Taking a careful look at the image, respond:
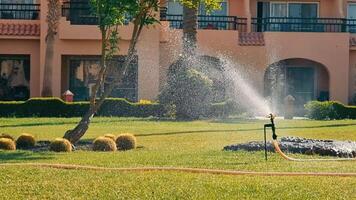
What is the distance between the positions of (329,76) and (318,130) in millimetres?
12286

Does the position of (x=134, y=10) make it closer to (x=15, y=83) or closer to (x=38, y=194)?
(x=38, y=194)

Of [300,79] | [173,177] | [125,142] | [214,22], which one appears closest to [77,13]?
[214,22]

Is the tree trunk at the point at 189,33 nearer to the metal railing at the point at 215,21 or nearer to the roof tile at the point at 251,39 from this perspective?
the metal railing at the point at 215,21

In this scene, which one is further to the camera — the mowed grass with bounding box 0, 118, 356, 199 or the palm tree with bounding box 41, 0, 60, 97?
the palm tree with bounding box 41, 0, 60, 97

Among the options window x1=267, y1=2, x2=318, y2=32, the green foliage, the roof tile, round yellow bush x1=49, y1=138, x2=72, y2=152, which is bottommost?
round yellow bush x1=49, y1=138, x2=72, y2=152

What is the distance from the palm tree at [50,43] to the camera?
29031mm

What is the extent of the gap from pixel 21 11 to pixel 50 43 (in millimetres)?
3276

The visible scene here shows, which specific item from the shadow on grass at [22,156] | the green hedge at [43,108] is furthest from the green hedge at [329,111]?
the shadow on grass at [22,156]

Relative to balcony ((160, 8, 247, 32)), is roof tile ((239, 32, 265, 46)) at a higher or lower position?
lower

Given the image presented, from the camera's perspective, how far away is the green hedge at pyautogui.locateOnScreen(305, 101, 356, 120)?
27234mm

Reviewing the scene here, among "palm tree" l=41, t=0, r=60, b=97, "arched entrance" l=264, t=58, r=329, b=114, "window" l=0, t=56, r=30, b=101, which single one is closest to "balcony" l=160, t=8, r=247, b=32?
"arched entrance" l=264, t=58, r=329, b=114

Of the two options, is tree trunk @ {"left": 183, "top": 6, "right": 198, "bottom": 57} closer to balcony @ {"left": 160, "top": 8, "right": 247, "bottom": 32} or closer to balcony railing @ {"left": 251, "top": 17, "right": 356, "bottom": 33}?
balcony @ {"left": 160, "top": 8, "right": 247, "bottom": 32}

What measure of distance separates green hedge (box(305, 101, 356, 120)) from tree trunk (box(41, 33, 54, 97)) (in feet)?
32.4

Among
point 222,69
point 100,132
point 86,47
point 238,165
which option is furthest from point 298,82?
point 238,165
